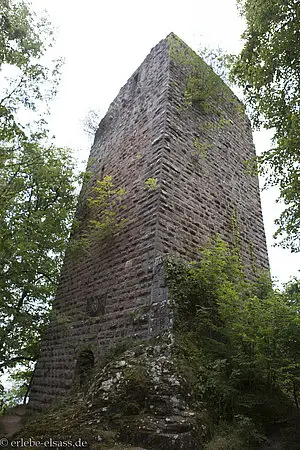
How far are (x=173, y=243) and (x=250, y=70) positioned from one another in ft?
11.9

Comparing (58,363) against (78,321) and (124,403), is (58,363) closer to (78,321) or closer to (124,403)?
(78,321)

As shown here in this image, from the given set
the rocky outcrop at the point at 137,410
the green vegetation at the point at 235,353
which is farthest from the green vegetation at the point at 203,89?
the rocky outcrop at the point at 137,410

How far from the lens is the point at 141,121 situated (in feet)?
24.8

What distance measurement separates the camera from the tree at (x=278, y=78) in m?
5.33

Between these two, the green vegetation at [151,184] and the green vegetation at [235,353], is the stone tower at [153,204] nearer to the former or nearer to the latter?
the green vegetation at [151,184]

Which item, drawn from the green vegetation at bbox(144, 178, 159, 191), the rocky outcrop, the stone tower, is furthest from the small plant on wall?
the rocky outcrop

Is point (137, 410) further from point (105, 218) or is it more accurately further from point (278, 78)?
point (278, 78)

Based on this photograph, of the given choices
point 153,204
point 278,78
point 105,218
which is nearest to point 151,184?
point 153,204

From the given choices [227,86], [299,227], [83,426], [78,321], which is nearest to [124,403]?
[83,426]

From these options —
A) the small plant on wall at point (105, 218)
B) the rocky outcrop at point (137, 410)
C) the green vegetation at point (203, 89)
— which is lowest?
the rocky outcrop at point (137, 410)

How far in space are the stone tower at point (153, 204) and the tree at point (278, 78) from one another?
52.0 inches

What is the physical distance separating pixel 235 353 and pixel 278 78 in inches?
196

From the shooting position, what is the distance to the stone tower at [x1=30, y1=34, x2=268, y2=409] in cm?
518

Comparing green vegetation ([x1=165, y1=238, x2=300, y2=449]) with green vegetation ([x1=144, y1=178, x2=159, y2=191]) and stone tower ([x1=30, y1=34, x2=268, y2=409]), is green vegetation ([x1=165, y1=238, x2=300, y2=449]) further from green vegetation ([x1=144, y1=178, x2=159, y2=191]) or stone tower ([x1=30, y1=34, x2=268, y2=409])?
green vegetation ([x1=144, y1=178, x2=159, y2=191])
